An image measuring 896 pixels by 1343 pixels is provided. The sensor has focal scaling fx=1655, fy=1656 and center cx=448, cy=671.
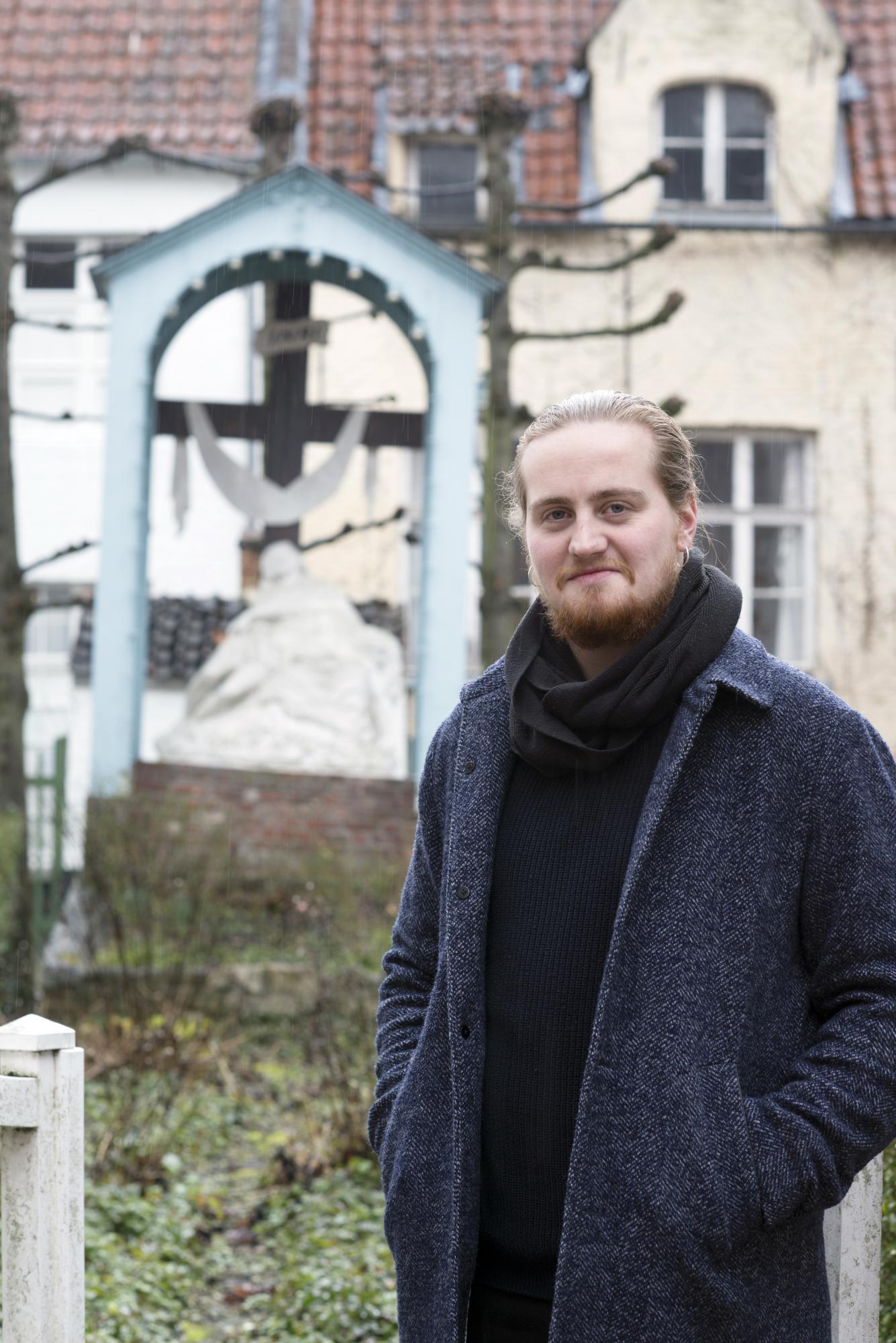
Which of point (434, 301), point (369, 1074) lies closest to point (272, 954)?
point (369, 1074)

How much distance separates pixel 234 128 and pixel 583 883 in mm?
15729

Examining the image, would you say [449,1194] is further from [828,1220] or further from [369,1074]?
[369,1074]

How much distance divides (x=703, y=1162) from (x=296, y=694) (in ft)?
30.0

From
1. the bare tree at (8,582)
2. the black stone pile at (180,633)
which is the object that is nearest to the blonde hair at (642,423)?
the bare tree at (8,582)

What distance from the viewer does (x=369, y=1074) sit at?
21.5 feet

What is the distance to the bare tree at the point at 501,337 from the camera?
11.4 metres

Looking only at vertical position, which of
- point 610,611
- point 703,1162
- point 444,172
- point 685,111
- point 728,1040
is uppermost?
point 685,111

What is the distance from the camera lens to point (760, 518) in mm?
16438

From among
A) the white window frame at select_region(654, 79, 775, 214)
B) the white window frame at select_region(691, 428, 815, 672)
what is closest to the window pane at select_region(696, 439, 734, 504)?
the white window frame at select_region(691, 428, 815, 672)

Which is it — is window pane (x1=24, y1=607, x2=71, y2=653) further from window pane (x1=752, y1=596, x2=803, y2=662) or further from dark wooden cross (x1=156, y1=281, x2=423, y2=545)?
window pane (x1=752, y1=596, x2=803, y2=662)

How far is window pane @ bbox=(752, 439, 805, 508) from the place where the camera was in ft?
54.1

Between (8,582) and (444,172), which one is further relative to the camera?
(444,172)

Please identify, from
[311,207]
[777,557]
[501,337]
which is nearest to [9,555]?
[311,207]

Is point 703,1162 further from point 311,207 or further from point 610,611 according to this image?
point 311,207
